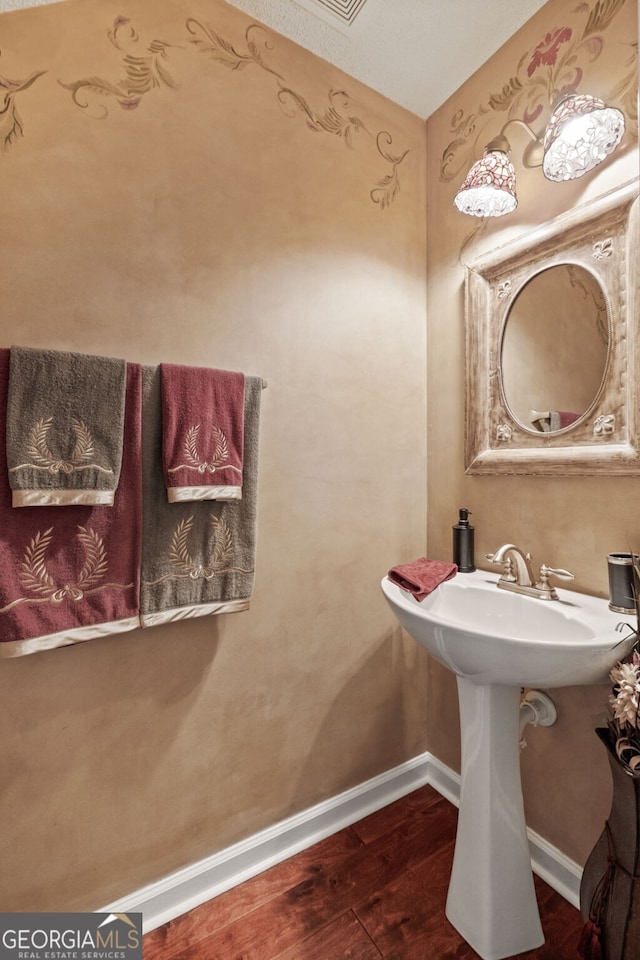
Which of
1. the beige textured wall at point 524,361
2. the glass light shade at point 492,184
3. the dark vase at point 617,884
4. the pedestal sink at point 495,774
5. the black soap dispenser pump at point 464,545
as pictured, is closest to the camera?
the dark vase at point 617,884

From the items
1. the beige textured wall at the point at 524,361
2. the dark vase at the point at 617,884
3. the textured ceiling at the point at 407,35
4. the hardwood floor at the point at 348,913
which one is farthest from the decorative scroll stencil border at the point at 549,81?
the hardwood floor at the point at 348,913

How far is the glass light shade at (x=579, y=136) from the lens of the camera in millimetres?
983

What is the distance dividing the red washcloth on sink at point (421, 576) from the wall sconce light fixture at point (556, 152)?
108 cm

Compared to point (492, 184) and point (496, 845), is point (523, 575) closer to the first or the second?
point (496, 845)

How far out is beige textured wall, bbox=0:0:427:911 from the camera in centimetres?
98

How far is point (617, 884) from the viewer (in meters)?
0.83

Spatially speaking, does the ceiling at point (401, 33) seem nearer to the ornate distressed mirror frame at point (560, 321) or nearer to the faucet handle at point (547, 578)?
the ornate distressed mirror frame at point (560, 321)

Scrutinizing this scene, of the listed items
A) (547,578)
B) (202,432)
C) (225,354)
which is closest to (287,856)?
(547,578)

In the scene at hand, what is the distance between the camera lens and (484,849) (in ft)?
3.37

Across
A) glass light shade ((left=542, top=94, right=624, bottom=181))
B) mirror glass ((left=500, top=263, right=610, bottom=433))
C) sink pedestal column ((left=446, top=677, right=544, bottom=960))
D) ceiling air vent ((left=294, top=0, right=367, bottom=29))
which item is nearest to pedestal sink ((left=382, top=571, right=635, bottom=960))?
sink pedestal column ((left=446, top=677, right=544, bottom=960))

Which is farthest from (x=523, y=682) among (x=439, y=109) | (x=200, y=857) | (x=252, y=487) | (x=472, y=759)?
(x=439, y=109)

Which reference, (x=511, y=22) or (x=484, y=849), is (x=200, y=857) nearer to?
(x=484, y=849)

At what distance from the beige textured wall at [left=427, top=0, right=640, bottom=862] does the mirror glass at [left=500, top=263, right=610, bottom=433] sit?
172 mm

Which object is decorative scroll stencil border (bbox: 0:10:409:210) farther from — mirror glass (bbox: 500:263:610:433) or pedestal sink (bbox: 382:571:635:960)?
pedestal sink (bbox: 382:571:635:960)
